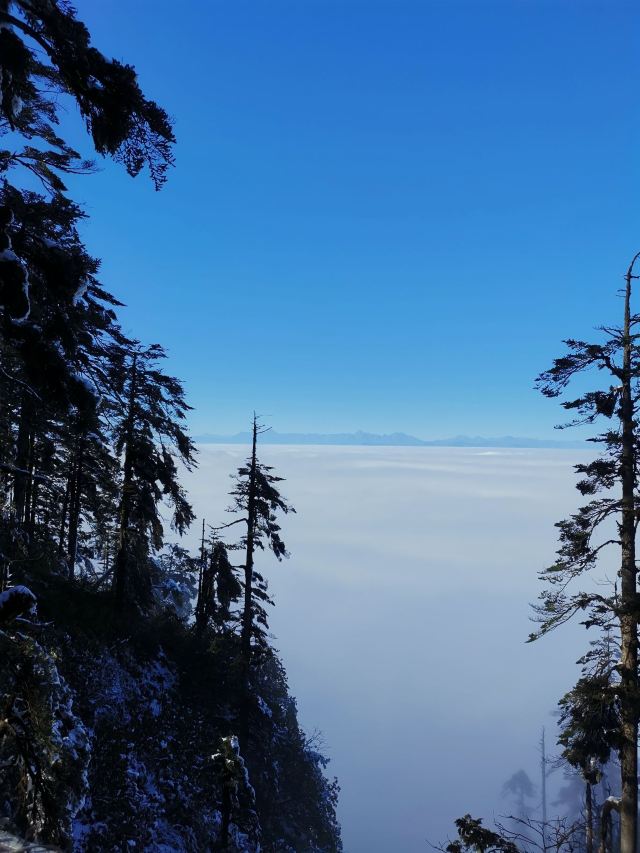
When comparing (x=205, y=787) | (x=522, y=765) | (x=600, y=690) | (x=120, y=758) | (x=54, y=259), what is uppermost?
(x=54, y=259)

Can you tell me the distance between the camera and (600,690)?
10.3 m

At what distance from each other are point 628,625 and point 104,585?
899 inches

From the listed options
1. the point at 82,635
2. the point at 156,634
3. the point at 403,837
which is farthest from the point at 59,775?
the point at 403,837

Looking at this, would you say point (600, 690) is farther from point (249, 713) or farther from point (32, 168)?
point (32, 168)

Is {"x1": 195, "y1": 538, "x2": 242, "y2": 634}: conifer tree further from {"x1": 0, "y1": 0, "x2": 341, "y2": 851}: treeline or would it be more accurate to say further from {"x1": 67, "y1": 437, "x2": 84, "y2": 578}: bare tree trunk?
{"x1": 67, "y1": 437, "x2": 84, "y2": 578}: bare tree trunk

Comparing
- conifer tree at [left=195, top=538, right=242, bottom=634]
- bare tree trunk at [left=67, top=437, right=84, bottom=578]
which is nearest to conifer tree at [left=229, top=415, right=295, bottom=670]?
conifer tree at [left=195, top=538, right=242, bottom=634]

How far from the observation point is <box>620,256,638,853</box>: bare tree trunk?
9867mm

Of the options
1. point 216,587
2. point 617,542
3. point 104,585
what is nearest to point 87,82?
point 617,542

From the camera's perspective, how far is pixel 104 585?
23.8 metres

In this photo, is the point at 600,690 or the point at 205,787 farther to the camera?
the point at 205,787

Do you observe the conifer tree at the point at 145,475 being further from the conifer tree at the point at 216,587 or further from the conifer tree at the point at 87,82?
the conifer tree at the point at 87,82

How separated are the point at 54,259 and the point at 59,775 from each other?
6.69 metres

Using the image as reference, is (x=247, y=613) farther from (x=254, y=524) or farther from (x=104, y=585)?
(x=104, y=585)

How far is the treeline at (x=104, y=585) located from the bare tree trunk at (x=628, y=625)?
9.59m
